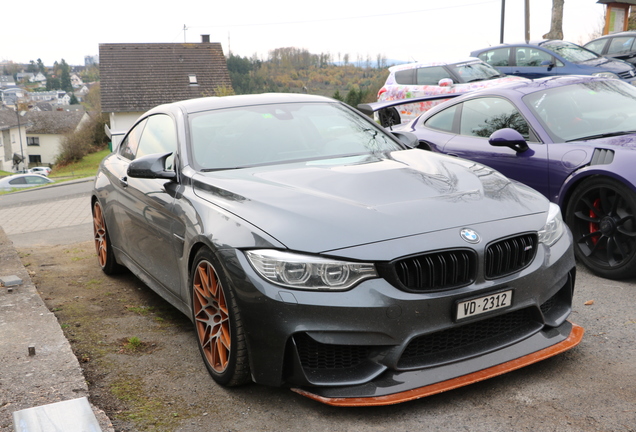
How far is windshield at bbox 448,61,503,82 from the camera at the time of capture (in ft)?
45.9

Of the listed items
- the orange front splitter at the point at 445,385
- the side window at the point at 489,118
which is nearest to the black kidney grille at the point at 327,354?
the orange front splitter at the point at 445,385

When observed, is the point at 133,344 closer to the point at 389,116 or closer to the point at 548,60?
the point at 389,116

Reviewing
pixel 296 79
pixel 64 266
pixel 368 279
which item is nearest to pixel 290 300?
pixel 368 279

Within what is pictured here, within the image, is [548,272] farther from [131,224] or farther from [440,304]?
[131,224]

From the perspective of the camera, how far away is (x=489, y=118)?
20.3ft

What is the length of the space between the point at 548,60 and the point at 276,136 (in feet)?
45.5

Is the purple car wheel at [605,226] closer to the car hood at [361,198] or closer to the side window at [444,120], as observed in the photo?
the car hood at [361,198]

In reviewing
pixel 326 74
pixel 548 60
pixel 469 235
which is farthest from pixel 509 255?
pixel 326 74

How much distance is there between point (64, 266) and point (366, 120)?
11.4 feet

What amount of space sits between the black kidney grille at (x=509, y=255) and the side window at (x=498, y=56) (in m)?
15.0

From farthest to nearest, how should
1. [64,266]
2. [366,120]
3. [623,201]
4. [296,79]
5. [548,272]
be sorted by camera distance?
[296,79] < [64,266] < [366,120] < [623,201] < [548,272]

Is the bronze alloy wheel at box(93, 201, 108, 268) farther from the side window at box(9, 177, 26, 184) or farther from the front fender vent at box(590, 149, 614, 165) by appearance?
the side window at box(9, 177, 26, 184)

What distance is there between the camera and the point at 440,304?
2949 mm

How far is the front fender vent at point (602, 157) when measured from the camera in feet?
16.0
